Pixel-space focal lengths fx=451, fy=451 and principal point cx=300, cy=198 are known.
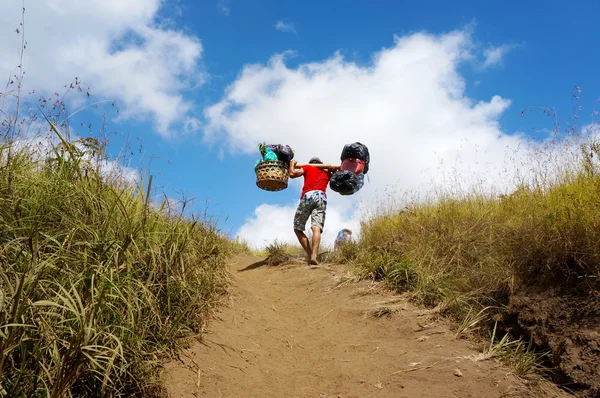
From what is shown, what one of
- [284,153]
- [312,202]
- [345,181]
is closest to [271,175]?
[284,153]

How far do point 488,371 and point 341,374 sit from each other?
4.15 ft

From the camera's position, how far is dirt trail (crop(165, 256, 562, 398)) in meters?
3.66

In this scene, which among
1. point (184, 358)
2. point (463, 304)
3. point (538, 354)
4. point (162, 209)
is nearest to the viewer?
point (184, 358)

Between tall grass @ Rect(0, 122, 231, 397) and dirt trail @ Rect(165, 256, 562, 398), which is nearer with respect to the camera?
tall grass @ Rect(0, 122, 231, 397)

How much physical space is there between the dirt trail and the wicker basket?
1859mm

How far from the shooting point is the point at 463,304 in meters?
4.88

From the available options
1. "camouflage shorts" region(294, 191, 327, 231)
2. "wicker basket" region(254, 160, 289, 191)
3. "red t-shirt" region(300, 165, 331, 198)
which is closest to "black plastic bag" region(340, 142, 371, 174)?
"red t-shirt" region(300, 165, 331, 198)

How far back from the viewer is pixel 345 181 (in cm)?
731

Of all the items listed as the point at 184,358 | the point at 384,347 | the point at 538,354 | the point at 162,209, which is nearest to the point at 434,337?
the point at 384,347

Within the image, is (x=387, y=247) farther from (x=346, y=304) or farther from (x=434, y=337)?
(x=434, y=337)

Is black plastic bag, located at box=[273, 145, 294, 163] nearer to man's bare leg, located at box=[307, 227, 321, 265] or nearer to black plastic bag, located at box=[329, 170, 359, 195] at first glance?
black plastic bag, located at box=[329, 170, 359, 195]

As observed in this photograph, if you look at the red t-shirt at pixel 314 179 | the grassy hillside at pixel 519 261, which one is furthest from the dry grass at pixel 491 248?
the red t-shirt at pixel 314 179

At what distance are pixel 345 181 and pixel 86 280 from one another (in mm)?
4844

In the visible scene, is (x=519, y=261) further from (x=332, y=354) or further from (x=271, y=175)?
(x=271, y=175)
